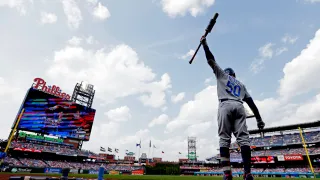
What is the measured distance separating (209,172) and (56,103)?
44763mm

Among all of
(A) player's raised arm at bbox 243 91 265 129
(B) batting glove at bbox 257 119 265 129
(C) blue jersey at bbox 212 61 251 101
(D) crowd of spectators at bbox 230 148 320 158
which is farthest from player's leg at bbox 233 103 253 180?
(D) crowd of spectators at bbox 230 148 320 158

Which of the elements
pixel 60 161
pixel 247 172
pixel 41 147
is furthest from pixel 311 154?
pixel 41 147

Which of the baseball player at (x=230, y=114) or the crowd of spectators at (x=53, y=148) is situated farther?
the crowd of spectators at (x=53, y=148)

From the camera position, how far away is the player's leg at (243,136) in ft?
A: 10.2

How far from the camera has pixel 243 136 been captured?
11.0 ft

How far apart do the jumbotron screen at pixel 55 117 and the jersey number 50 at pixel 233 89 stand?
44.6 meters

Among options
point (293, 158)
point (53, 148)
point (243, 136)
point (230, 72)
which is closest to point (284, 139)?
point (293, 158)

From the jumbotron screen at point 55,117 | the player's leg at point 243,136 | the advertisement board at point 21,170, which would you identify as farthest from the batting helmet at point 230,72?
the jumbotron screen at point 55,117

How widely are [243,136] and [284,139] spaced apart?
5696cm

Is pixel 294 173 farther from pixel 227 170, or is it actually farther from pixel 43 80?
pixel 43 80

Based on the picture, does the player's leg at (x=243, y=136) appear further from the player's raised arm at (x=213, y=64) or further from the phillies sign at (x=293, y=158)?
the phillies sign at (x=293, y=158)

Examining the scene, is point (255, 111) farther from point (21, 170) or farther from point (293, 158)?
point (293, 158)

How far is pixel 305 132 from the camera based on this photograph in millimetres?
49000

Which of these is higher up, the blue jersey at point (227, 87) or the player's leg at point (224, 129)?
the blue jersey at point (227, 87)
